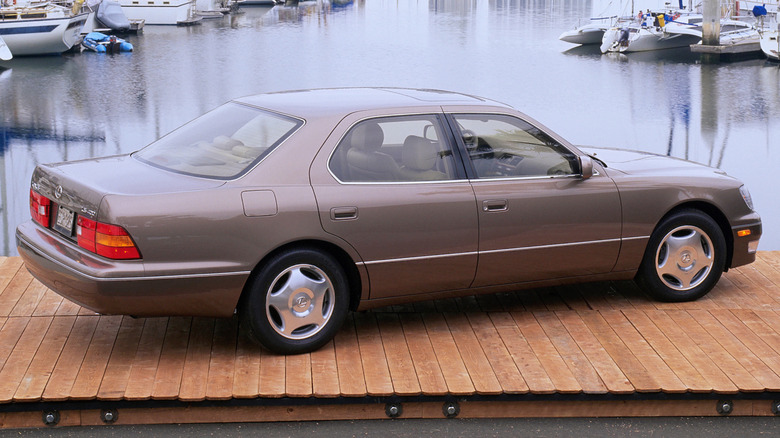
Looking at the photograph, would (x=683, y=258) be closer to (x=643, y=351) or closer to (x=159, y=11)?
(x=643, y=351)

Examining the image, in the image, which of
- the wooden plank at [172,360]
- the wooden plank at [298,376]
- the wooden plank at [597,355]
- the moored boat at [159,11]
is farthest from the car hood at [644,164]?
the moored boat at [159,11]

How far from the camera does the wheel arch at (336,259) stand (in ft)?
Answer: 17.0

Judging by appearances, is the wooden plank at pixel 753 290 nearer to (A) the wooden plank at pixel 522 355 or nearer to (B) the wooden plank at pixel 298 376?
(A) the wooden plank at pixel 522 355

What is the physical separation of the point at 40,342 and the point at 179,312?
96 cm

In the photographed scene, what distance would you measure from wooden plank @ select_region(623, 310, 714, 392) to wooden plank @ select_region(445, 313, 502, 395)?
3.21 feet

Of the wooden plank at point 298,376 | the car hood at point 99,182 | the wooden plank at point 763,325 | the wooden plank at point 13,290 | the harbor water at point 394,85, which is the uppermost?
the car hood at point 99,182

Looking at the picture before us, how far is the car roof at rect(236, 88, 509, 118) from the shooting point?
5645mm

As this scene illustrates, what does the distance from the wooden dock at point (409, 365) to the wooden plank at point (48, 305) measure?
0.04 feet

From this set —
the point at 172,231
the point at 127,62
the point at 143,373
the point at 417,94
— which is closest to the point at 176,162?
the point at 172,231

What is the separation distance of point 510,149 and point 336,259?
1314mm

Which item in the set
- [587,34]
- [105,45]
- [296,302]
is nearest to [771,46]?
[587,34]

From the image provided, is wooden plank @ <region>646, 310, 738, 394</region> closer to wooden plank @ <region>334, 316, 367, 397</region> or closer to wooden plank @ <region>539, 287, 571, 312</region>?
wooden plank @ <region>539, 287, 571, 312</region>

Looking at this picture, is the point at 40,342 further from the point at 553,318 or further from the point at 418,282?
the point at 553,318

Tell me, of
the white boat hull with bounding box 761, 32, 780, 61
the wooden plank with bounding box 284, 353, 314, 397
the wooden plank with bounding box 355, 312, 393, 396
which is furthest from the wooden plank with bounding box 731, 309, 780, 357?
the white boat hull with bounding box 761, 32, 780, 61
